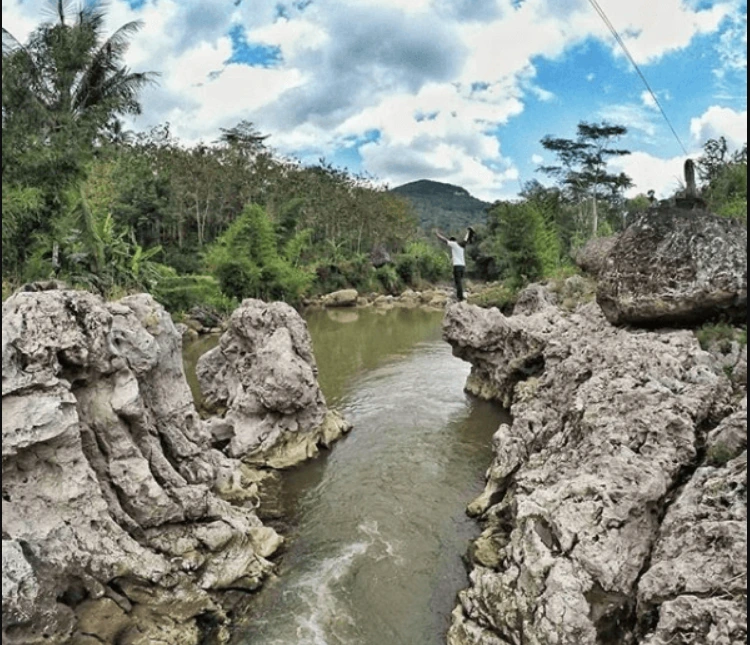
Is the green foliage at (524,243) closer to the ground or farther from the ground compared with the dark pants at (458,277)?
farther from the ground

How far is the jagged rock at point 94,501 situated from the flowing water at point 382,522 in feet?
2.57

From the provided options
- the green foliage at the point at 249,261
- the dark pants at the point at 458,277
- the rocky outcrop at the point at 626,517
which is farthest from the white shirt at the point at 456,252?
the green foliage at the point at 249,261

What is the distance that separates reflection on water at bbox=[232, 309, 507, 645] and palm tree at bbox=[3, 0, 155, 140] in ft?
40.9

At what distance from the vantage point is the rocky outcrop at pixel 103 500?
22.2 feet

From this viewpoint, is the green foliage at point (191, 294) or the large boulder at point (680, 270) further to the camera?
the green foliage at point (191, 294)

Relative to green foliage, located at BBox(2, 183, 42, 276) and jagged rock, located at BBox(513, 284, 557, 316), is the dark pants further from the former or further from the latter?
green foliage, located at BBox(2, 183, 42, 276)

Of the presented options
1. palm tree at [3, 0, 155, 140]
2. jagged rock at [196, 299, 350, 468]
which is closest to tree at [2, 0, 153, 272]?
palm tree at [3, 0, 155, 140]

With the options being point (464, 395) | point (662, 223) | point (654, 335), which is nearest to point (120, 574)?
point (654, 335)

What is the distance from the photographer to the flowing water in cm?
785

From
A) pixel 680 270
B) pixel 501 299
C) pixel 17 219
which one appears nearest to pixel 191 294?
pixel 17 219

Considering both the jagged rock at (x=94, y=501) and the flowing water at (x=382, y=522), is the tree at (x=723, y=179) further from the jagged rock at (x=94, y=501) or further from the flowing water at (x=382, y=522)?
the jagged rock at (x=94, y=501)

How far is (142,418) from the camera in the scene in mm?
8617

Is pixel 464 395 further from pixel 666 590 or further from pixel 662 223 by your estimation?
pixel 666 590

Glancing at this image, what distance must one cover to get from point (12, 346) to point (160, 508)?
115 inches
